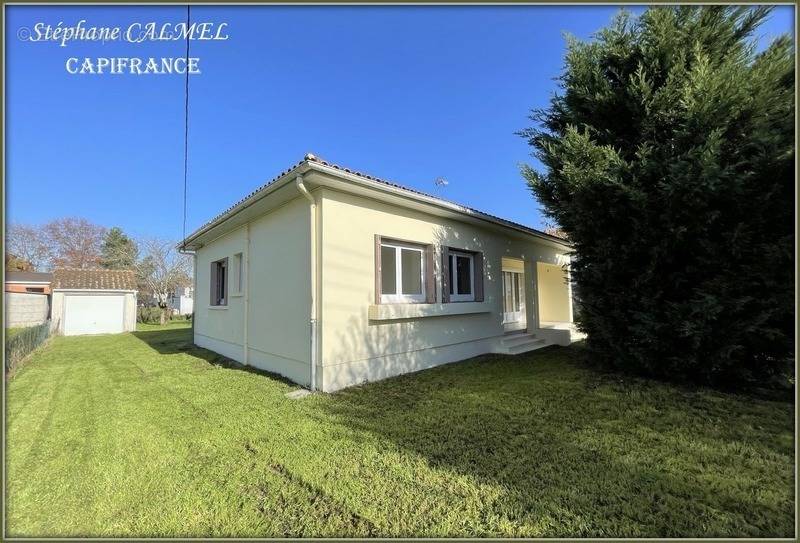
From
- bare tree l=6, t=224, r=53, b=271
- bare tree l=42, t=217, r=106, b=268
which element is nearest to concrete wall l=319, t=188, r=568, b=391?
bare tree l=42, t=217, r=106, b=268

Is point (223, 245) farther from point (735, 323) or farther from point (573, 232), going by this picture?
point (735, 323)

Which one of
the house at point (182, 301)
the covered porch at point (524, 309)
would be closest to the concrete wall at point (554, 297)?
the covered porch at point (524, 309)

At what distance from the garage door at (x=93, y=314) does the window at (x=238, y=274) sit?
60.7ft

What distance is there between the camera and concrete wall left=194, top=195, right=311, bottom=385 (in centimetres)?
679

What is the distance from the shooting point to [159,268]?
35719 mm

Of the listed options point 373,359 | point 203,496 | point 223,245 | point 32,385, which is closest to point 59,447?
point 203,496

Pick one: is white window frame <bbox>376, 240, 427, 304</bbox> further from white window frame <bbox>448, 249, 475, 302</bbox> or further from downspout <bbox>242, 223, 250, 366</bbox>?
downspout <bbox>242, 223, 250, 366</bbox>

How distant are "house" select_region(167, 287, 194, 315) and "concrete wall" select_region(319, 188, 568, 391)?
39.0 metres

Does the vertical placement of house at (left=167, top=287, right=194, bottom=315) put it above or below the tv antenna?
below

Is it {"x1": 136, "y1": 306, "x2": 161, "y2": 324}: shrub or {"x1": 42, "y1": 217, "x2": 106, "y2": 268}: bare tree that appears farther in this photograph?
{"x1": 42, "y1": 217, "x2": 106, "y2": 268}: bare tree

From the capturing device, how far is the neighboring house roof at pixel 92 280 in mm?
21594

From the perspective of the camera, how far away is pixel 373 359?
23.4ft

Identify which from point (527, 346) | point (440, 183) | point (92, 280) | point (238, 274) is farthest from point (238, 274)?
point (92, 280)

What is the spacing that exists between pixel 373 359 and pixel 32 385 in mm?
7536
